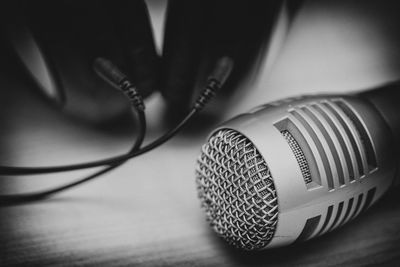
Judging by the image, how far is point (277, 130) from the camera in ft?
1.20

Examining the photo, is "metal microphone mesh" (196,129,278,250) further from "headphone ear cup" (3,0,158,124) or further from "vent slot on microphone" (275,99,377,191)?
"headphone ear cup" (3,0,158,124)

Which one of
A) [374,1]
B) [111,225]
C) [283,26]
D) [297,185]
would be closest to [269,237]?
[297,185]

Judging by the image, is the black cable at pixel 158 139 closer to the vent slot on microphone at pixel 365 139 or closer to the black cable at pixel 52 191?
the black cable at pixel 52 191

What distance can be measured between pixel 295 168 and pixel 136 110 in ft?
0.58

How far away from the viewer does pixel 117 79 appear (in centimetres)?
43

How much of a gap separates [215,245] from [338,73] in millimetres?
288

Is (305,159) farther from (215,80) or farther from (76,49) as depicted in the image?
(76,49)

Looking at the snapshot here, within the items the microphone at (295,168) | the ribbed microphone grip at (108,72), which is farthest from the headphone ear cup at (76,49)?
the microphone at (295,168)

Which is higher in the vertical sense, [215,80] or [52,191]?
[215,80]

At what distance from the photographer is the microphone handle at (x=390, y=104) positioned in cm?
40

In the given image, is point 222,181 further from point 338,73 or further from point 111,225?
point 338,73

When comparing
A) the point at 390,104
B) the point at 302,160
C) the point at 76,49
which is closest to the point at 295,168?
the point at 302,160

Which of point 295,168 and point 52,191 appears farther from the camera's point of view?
point 52,191

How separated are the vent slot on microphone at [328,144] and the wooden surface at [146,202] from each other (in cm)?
9
